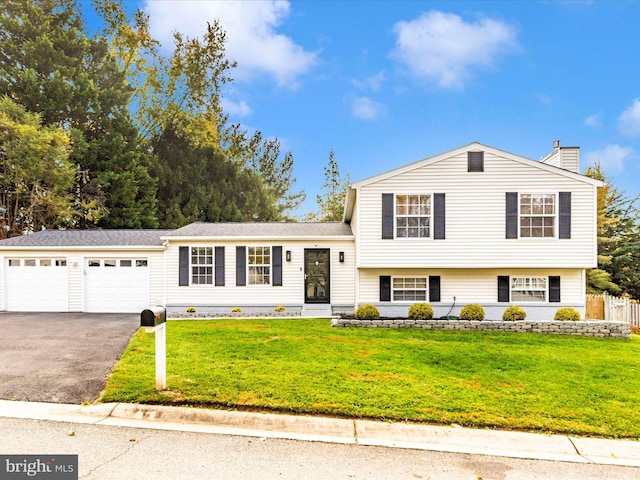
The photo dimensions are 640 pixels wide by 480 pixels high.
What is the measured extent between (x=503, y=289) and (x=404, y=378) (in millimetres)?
8272

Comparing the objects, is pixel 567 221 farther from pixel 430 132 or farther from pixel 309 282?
pixel 430 132

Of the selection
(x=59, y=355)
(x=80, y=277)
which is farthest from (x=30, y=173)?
(x=59, y=355)

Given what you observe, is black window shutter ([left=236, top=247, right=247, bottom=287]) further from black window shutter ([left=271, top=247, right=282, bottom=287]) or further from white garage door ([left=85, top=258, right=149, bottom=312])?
white garage door ([left=85, top=258, right=149, bottom=312])

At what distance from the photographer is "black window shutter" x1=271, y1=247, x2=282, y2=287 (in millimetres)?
13508

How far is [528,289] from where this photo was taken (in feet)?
41.2

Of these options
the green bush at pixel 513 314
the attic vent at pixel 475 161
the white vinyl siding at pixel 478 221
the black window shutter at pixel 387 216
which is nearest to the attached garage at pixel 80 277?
the white vinyl siding at pixel 478 221

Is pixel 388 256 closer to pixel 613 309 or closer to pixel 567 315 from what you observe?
pixel 567 315

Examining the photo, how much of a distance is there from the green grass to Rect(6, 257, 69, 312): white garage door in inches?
286

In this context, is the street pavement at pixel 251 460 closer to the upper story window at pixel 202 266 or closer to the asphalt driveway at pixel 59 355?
the asphalt driveway at pixel 59 355

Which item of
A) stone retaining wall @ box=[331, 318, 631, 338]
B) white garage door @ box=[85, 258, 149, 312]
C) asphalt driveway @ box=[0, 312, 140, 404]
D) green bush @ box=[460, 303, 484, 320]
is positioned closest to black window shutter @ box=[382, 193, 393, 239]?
stone retaining wall @ box=[331, 318, 631, 338]

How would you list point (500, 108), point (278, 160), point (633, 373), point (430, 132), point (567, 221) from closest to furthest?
point (633, 373) → point (567, 221) → point (500, 108) → point (430, 132) → point (278, 160)

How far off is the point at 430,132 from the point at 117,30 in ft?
79.0

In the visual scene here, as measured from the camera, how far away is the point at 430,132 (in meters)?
28.4

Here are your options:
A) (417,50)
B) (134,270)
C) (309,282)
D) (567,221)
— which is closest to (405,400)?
(309,282)
